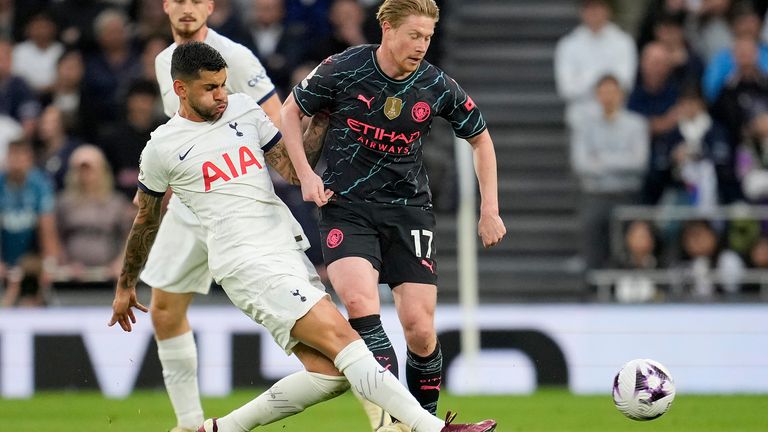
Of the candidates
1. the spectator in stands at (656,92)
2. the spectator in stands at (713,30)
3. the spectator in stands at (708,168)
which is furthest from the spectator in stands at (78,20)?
the spectator in stands at (713,30)

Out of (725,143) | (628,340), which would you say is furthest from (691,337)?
(725,143)

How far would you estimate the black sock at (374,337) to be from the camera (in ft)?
24.1

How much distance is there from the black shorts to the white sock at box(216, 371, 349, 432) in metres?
0.73

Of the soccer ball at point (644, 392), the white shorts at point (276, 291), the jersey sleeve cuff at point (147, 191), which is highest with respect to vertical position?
the jersey sleeve cuff at point (147, 191)

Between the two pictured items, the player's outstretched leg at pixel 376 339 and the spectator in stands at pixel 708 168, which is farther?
the spectator in stands at pixel 708 168

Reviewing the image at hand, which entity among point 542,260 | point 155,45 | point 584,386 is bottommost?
point 584,386

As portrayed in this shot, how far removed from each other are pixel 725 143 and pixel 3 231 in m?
7.06

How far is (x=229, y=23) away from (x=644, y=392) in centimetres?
829

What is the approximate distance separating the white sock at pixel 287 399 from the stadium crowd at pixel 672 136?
256 inches

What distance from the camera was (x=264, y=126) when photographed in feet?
24.5

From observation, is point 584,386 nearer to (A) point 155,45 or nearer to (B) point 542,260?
(B) point 542,260

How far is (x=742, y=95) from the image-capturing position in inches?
567

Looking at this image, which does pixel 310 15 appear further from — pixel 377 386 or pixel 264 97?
pixel 377 386

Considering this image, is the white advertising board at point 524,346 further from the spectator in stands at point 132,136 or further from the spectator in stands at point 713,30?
the spectator in stands at point 713,30
